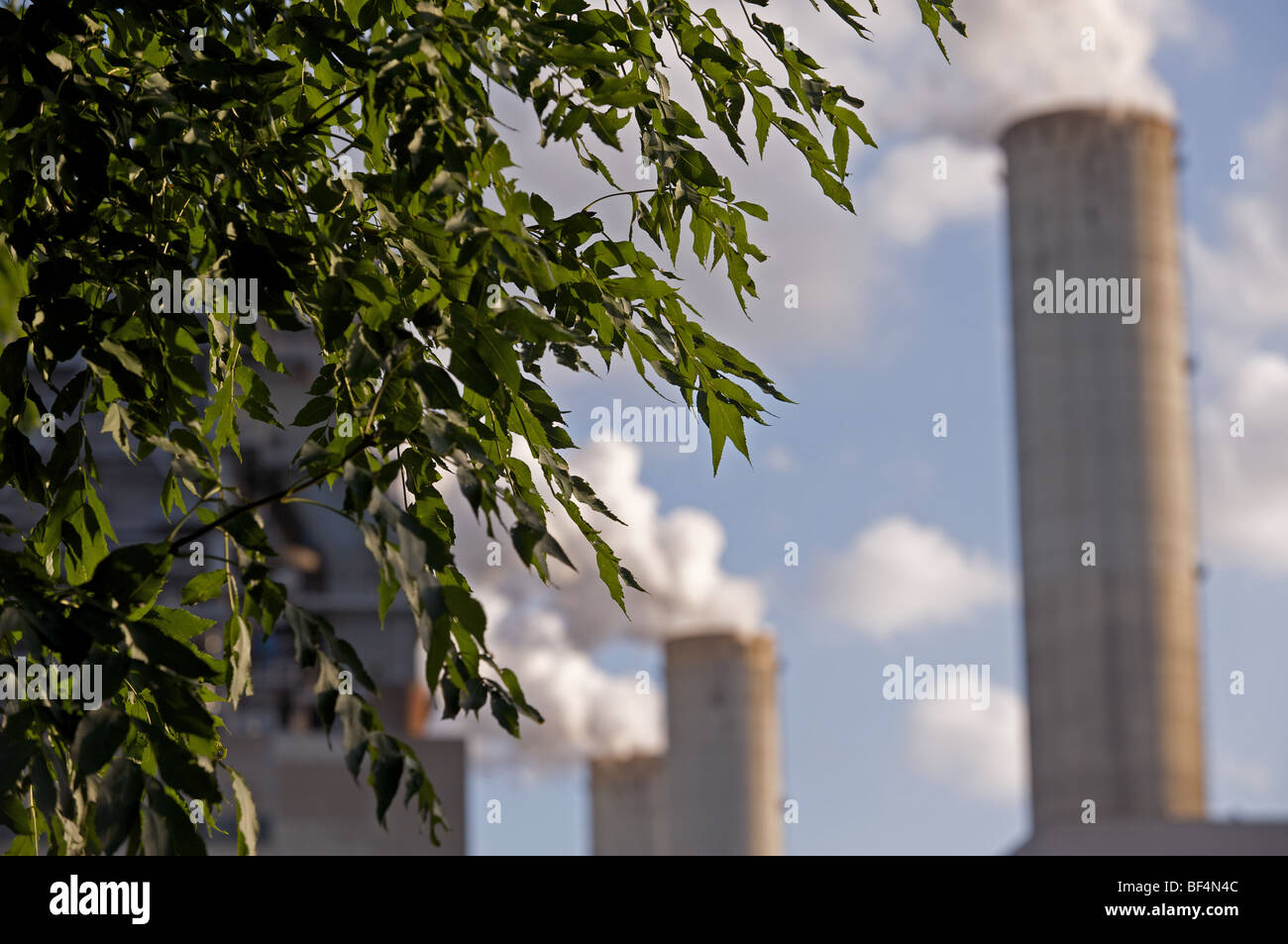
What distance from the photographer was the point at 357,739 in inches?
116

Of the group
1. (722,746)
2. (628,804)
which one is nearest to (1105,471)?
(722,746)

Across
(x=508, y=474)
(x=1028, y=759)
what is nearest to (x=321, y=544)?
(x=1028, y=759)

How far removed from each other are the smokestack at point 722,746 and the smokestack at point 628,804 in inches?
458

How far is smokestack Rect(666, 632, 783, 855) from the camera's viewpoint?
55.9m

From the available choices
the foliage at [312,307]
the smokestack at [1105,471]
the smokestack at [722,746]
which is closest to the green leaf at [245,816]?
the foliage at [312,307]

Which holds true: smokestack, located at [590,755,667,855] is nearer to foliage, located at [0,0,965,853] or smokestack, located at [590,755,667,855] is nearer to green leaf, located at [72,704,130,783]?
foliage, located at [0,0,965,853]

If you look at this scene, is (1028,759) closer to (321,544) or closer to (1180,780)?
(1180,780)

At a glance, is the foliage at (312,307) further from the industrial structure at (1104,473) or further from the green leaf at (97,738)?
the industrial structure at (1104,473)

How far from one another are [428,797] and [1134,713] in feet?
138

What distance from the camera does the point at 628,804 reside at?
70.5 meters

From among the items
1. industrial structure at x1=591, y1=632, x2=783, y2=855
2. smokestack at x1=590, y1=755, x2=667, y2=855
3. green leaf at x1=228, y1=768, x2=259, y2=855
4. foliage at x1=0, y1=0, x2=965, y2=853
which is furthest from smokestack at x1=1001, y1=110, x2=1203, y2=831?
green leaf at x1=228, y1=768, x2=259, y2=855

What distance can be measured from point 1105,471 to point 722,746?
19.0 meters

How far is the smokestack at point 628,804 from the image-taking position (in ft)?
229

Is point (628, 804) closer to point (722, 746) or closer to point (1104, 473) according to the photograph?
point (722, 746)
